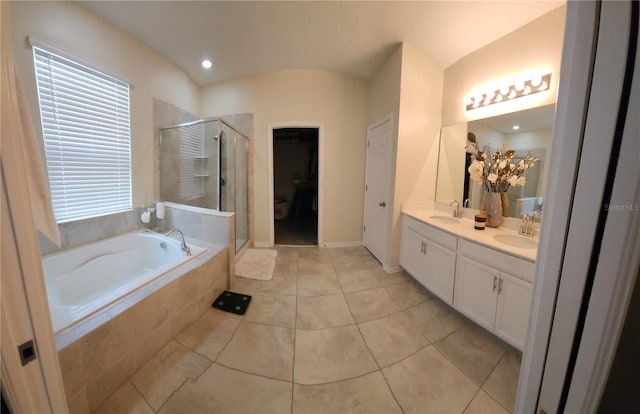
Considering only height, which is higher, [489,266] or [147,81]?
[147,81]

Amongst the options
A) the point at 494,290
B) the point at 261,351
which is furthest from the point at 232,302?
the point at 494,290

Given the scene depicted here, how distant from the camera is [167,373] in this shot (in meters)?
1.34

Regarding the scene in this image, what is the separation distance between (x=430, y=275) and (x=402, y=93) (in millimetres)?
1986

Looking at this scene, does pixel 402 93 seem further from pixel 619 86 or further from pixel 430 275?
pixel 619 86

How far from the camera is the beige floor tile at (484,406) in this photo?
1186mm

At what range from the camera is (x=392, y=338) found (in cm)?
168

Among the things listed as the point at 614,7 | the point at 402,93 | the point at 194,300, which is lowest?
the point at 194,300

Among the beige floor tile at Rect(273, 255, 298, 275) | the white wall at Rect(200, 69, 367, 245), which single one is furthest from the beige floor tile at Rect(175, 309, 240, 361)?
the white wall at Rect(200, 69, 367, 245)

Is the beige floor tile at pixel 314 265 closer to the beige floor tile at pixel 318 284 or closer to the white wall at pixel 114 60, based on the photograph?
the beige floor tile at pixel 318 284

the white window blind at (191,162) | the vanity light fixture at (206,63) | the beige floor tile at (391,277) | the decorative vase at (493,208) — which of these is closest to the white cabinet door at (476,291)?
the decorative vase at (493,208)

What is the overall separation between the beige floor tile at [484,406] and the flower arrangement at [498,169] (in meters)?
1.63

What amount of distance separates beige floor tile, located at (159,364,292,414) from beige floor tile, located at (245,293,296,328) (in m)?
0.49

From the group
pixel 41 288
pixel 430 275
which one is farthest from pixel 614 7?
pixel 430 275

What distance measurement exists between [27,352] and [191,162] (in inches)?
116
